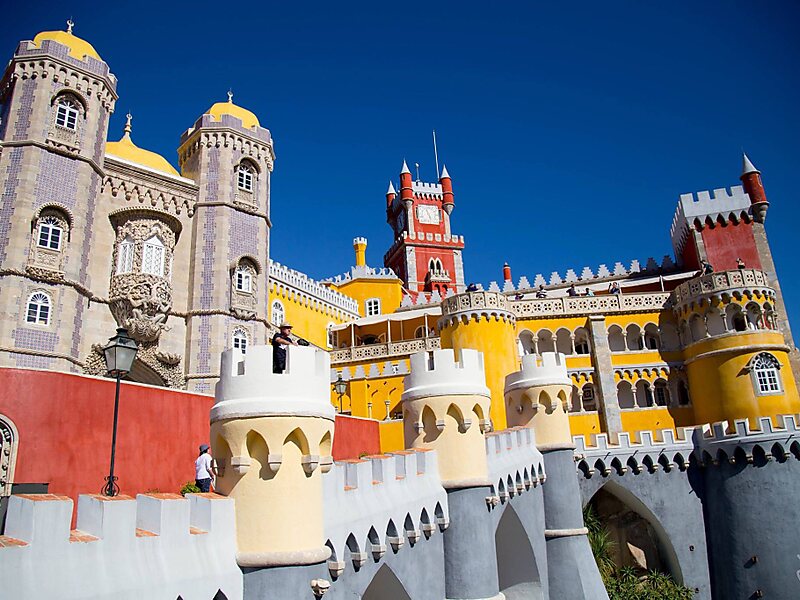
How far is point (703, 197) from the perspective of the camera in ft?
129

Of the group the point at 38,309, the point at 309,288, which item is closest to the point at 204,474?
the point at 38,309

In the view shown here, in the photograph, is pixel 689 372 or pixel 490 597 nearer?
pixel 490 597

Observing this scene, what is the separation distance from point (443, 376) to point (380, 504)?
3.43 meters

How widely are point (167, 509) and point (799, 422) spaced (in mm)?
27522

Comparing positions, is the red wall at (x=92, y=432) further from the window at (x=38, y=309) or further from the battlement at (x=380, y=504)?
the window at (x=38, y=309)

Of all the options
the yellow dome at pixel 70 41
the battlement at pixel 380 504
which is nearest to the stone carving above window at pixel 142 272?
the yellow dome at pixel 70 41

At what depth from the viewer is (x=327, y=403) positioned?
314 inches

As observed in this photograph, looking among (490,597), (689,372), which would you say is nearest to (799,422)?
(689,372)

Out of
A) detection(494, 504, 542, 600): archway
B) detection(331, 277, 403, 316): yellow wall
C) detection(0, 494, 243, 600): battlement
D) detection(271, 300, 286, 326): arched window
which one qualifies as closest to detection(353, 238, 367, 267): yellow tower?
detection(331, 277, 403, 316): yellow wall

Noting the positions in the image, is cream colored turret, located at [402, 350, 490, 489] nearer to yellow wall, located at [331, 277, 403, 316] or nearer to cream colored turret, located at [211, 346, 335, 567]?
cream colored turret, located at [211, 346, 335, 567]

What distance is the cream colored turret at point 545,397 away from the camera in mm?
20078

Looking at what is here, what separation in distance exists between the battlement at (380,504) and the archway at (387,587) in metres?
0.51

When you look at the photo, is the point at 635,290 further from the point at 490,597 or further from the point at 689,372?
the point at 490,597

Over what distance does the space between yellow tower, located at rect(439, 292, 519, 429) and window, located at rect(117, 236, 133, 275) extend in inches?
593
